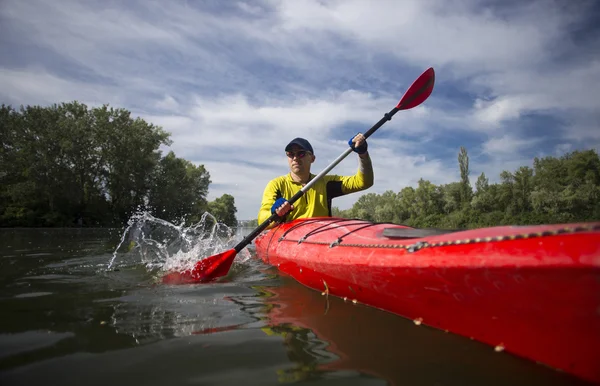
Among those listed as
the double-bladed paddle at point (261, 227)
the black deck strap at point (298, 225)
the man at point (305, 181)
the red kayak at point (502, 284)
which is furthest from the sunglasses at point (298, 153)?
the red kayak at point (502, 284)

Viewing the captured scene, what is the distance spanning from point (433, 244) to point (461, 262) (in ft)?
0.71

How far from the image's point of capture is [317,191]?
4578 mm

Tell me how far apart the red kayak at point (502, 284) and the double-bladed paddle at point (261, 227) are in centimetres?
193

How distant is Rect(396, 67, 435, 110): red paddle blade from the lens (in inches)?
189

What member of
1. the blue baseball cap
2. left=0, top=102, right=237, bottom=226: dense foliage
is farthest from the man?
left=0, top=102, right=237, bottom=226: dense foliage

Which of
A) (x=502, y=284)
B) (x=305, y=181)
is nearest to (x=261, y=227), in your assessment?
(x=305, y=181)

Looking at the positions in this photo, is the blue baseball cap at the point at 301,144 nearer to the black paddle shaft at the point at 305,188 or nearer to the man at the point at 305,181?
the man at the point at 305,181

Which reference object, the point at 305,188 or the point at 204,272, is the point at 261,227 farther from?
the point at 204,272

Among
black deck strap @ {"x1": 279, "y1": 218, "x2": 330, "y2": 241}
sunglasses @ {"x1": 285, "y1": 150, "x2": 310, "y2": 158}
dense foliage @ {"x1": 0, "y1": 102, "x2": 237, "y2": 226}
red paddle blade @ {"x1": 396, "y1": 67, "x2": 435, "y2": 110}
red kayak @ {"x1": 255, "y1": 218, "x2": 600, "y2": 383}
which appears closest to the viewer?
red kayak @ {"x1": 255, "y1": 218, "x2": 600, "y2": 383}

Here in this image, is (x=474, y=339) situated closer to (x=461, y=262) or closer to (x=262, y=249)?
(x=461, y=262)

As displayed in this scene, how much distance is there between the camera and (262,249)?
15.8 ft

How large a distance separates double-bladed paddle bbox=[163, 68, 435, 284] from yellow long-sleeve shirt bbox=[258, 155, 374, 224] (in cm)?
34

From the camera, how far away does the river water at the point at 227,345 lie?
1372 mm

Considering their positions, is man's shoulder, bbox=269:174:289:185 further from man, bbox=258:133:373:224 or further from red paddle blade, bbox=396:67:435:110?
red paddle blade, bbox=396:67:435:110
